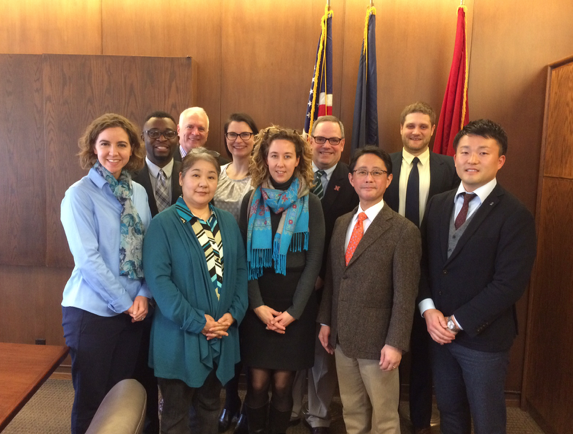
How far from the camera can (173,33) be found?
3324 millimetres

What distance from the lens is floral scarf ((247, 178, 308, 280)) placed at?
2230 millimetres

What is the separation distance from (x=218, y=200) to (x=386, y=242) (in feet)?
3.42

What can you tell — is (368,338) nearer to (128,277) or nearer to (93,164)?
(128,277)

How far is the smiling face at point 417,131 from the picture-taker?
2.72m

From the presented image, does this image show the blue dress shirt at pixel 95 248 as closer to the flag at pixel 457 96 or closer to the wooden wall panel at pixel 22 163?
the wooden wall panel at pixel 22 163

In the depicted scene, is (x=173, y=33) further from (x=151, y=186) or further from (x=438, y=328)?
(x=438, y=328)

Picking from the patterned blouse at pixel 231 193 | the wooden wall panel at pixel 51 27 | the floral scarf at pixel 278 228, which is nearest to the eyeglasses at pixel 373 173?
the floral scarf at pixel 278 228

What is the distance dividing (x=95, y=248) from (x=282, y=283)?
35.8 inches

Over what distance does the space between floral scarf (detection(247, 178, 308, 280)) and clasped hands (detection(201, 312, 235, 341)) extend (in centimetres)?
26

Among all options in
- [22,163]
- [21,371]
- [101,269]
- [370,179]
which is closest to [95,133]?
[101,269]

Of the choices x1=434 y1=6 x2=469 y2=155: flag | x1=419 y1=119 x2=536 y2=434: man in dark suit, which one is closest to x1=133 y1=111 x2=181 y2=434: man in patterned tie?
x1=419 y1=119 x2=536 y2=434: man in dark suit

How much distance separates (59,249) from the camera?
3.29 metres

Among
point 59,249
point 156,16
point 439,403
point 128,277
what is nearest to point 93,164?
point 128,277

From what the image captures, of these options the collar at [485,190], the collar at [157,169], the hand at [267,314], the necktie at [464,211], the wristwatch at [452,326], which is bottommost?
the hand at [267,314]
